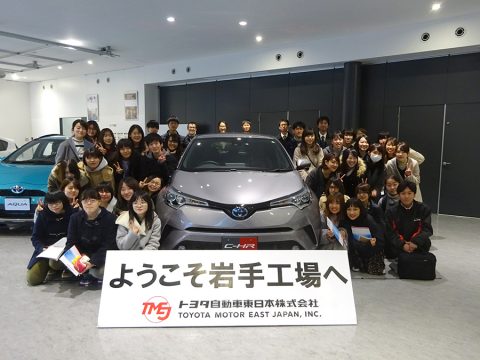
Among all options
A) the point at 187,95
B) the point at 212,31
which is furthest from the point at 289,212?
the point at 187,95

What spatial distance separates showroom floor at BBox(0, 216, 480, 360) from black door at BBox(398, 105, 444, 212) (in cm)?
380

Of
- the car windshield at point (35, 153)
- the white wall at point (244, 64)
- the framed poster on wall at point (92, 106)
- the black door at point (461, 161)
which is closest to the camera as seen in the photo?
the car windshield at point (35, 153)

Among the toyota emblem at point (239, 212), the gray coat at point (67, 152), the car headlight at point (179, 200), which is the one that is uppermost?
the gray coat at point (67, 152)

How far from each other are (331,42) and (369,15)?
→ 1386 millimetres

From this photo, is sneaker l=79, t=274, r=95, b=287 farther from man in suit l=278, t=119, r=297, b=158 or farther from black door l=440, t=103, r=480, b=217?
black door l=440, t=103, r=480, b=217

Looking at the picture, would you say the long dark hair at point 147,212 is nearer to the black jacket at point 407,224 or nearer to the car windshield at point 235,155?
the car windshield at point 235,155

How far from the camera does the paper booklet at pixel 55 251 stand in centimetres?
301

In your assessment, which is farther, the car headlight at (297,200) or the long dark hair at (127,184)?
the long dark hair at (127,184)

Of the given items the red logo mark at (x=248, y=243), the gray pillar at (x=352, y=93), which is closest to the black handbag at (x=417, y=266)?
the red logo mark at (x=248, y=243)

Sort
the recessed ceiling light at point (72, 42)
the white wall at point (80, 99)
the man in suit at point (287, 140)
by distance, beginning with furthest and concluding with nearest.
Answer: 1. the white wall at point (80, 99)
2. the recessed ceiling light at point (72, 42)
3. the man in suit at point (287, 140)

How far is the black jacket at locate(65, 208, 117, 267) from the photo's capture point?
309 centimetres

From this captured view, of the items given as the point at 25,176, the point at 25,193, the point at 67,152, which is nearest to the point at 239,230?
the point at 67,152

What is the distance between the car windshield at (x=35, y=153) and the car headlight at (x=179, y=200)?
116 inches

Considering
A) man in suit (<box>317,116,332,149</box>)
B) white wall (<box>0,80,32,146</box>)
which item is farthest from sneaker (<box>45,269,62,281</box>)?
white wall (<box>0,80,32,146</box>)
